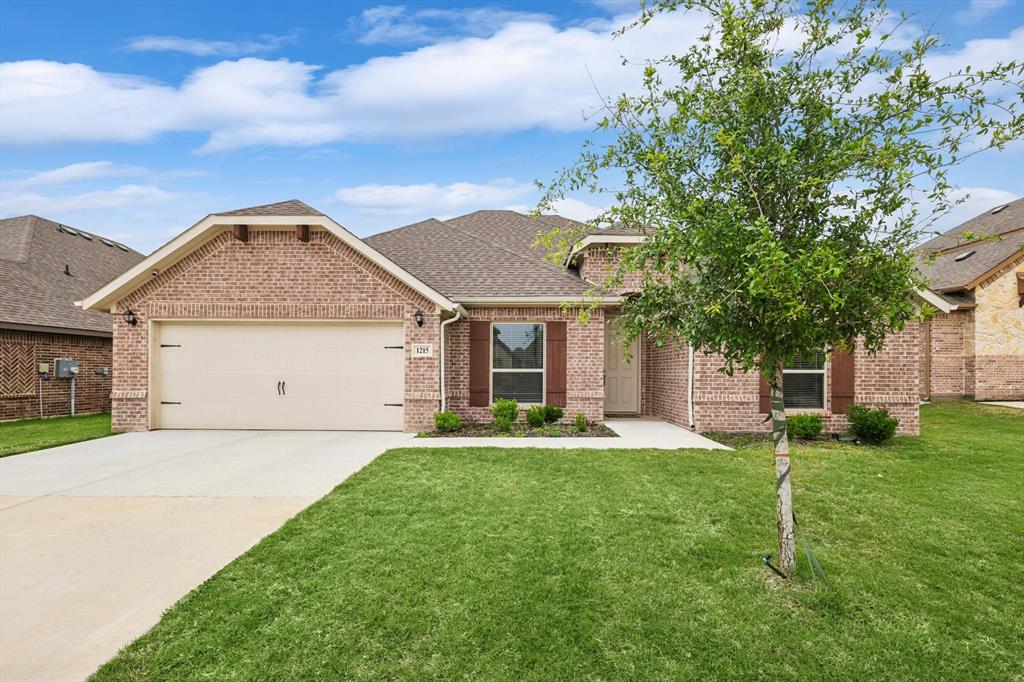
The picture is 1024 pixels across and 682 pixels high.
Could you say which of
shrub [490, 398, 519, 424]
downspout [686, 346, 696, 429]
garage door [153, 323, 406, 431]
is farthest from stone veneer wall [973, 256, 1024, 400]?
garage door [153, 323, 406, 431]

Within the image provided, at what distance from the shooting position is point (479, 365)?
11562 millimetres

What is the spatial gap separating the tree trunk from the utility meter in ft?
55.7

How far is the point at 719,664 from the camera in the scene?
2.86 meters

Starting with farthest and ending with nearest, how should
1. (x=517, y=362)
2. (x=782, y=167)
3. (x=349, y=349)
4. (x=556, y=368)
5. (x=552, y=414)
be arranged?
(x=517, y=362)
(x=556, y=368)
(x=552, y=414)
(x=349, y=349)
(x=782, y=167)

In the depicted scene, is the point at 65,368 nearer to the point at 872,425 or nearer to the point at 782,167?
the point at 782,167

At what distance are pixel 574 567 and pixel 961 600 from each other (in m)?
2.60

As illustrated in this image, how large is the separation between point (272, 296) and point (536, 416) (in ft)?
19.4

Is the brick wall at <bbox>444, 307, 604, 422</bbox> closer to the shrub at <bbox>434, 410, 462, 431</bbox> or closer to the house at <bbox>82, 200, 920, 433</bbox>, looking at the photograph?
the house at <bbox>82, 200, 920, 433</bbox>

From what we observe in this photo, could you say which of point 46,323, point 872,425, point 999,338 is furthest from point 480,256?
point 999,338

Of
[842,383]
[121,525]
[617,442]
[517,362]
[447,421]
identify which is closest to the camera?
[121,525]

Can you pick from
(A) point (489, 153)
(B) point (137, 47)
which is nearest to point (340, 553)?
(B) point (137, 47)

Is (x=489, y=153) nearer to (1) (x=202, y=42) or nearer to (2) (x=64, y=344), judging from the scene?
(1) (x=202, y=42)

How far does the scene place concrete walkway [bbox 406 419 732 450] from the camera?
29.8 feet

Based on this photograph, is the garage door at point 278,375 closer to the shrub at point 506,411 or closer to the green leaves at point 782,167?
Answer: the shrub at point 506,411
